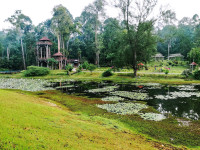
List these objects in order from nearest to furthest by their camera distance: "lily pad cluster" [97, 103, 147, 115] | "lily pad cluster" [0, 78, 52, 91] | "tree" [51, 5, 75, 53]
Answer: "lily pad cluster" [97, 103, 147, 115], "lily pad cluster" [0, 78, 52, 91], "tree" [51, 5, 75, 53]

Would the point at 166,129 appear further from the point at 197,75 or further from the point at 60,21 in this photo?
the point at 60,21

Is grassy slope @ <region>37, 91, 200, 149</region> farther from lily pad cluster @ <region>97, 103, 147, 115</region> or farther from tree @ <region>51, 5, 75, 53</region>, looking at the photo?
tree @ <region>51, 5, 75, 53</region>

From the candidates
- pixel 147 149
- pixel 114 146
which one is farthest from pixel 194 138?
pixel 114 146

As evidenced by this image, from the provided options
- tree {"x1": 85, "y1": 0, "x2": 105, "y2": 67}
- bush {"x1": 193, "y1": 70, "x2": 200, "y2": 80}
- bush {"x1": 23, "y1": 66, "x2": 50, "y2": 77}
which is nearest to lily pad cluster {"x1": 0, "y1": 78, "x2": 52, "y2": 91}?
bush {"x1": 23, "y1": 66, "x2": 50, "y2": 77}

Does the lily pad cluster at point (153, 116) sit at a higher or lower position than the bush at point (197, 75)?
lower

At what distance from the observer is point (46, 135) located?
371 cm

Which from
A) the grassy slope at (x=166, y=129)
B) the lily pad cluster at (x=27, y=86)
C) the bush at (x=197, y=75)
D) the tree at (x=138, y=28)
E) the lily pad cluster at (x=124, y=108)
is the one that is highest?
the tree at (x=138, y=28)

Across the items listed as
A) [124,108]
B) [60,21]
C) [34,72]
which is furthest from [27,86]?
[60,21]

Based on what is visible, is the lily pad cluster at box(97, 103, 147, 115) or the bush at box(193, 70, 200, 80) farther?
the bush at box(193, 70, 200, 80)

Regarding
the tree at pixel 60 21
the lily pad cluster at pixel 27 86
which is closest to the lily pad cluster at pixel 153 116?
the lily pad cluster at pixel 27 86

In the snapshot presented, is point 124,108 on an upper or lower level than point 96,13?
lower

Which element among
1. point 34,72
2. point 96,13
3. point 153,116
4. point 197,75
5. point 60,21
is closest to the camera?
point 153,116

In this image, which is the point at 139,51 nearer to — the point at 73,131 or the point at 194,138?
the point at 194,138

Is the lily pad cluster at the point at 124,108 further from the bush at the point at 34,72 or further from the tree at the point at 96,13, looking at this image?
the tree at the point at 96,13
